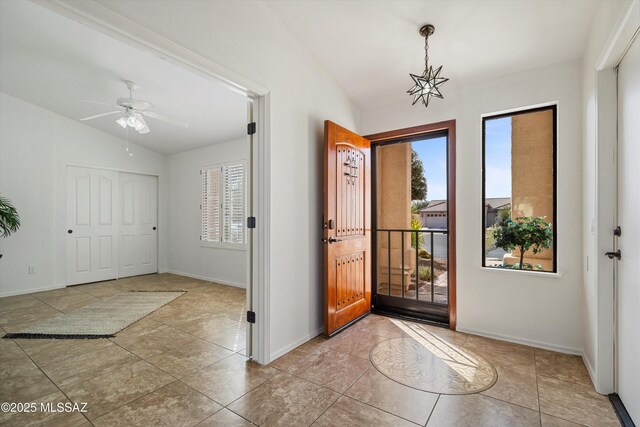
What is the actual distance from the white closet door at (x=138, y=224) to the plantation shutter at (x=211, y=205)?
4.65 feet

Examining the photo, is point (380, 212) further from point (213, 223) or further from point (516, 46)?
point (213, 223)

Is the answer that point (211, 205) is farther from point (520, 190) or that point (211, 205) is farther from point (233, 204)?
point (520, 190)

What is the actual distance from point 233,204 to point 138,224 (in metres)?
2.33

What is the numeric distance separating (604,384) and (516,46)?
2591 mm

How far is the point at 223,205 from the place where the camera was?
5547mm

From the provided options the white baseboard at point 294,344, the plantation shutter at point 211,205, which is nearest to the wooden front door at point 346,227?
the white baseboard at point 294,344

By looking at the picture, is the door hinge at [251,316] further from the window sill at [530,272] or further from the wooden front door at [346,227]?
the window sill at [530,272]

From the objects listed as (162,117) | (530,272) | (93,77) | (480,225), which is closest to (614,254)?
(530,272)

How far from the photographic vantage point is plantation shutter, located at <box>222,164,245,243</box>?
529 cm

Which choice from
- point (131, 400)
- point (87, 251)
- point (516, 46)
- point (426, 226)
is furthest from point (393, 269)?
point (87, 251)

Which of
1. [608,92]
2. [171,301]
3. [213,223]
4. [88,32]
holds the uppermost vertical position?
[88,32]

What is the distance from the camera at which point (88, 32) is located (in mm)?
2703

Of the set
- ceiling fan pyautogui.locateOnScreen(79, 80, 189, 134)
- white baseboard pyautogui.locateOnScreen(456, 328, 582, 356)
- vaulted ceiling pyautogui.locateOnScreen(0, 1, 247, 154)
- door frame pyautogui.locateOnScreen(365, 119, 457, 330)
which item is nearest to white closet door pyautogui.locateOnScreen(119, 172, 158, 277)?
vaulted ceiling pyautogui.locateOnScreen(0, 1, 247, 154)

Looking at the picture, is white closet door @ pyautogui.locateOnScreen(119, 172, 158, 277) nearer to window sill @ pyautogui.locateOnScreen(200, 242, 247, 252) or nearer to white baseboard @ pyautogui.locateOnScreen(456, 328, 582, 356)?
window sill @ pyautogui.locateOnScreen(200, 242, 247, 252)
